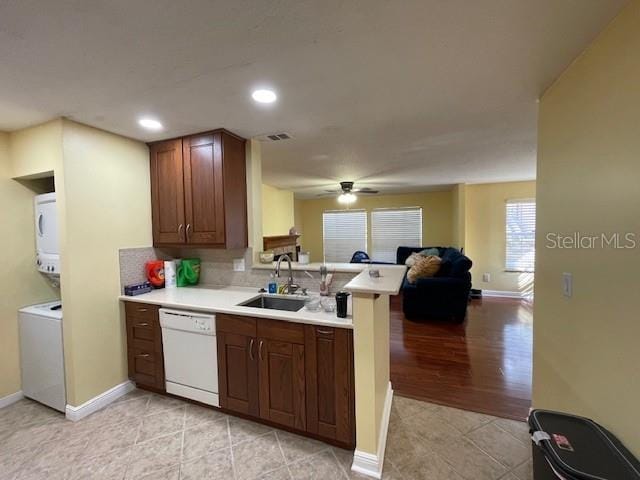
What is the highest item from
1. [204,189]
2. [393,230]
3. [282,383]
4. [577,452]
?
[204,189]

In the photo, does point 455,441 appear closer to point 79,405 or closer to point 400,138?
point 400,138

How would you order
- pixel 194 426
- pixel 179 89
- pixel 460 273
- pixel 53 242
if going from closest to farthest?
pixel 179 89 → pixel 194 426 → pixel 53 242 → pixel 460 273

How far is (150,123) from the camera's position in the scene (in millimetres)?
2211

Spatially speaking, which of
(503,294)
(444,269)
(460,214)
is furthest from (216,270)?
(503,294)

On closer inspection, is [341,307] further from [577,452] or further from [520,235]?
[520,235]

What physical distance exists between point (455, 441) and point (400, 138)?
2.52 m

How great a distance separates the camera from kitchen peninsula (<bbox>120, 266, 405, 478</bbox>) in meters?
1.65

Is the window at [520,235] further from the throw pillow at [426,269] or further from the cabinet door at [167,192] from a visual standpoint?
the cabinet door at [167,192]

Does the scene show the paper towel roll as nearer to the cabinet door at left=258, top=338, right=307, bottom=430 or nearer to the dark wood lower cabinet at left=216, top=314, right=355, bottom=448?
the dark wood lower cabinet at left=216, top=314, right=355, bottom=448

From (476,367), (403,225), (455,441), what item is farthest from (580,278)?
(403,225)

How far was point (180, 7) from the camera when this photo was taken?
1075 mm

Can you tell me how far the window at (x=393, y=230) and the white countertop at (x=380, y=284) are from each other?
508cm

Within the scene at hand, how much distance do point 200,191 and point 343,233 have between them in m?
5.21

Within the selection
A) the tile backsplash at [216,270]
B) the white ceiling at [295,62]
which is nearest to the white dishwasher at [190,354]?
the tile backsplash at [216,270]
